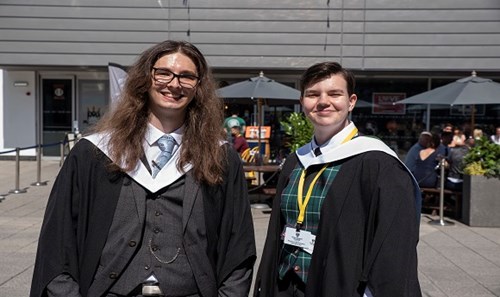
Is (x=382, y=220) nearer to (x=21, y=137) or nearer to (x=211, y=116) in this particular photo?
(x=211, y=116)

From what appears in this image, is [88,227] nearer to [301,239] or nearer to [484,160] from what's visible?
[301,239]

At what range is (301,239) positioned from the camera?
266cm

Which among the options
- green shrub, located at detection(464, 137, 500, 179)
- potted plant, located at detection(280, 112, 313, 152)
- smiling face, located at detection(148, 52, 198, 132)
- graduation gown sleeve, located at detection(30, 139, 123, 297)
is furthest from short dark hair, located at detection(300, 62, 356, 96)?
green shrub, located at detection(464, 137, 500, 179)

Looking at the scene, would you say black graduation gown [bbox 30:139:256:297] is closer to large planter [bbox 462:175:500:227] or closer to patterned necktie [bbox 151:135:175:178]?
patterned necktie [bbox 151:135:175:178]

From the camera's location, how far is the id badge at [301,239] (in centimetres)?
262

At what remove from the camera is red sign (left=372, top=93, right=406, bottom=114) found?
17234 millimetres

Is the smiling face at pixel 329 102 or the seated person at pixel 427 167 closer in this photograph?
the smiling face at pixel 329 102

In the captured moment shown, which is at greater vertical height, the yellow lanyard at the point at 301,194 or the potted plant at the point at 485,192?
the yellow lanyard at the point at 301,194

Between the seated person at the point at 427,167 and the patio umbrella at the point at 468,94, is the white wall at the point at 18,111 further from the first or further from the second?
the seated person at the point at 427,167

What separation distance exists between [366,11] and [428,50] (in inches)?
78.9

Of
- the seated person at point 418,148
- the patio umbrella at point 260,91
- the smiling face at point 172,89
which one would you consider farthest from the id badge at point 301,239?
the patio umbrella at point 260,91

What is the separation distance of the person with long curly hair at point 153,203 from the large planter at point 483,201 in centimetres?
707

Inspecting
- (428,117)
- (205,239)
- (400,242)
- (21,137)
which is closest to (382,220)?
(400,242)

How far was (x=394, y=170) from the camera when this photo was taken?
2.53 meters
